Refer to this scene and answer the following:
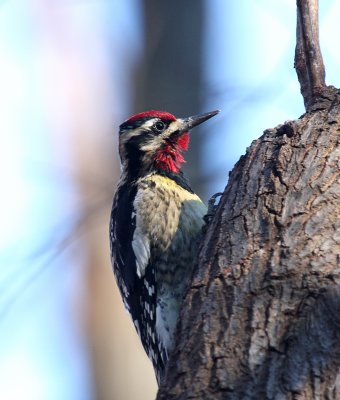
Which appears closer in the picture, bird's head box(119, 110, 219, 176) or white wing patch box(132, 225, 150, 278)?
white wing patch box(132, 225, 150, 278)

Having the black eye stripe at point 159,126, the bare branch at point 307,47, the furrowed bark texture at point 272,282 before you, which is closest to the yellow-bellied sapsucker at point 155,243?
the black eye stripe at point 159,126

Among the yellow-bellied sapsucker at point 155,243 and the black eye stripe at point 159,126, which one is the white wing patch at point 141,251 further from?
the black eye stripe at point 159,126

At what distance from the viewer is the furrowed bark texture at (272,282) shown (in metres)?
2.46

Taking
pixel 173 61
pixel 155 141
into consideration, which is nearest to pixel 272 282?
pixel 155 141

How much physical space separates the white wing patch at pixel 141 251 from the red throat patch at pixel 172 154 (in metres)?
0.54

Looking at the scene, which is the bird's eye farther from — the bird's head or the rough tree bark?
the rough tree bark

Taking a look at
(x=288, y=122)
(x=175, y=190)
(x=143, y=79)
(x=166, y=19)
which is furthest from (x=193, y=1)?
(x=288, y=122)

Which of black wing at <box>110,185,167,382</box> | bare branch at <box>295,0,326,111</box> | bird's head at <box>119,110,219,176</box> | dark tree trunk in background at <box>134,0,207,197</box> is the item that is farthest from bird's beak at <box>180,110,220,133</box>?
bare branch at <box>295,0,326,111</box>

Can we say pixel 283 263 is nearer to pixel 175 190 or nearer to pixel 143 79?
pixel 175 190

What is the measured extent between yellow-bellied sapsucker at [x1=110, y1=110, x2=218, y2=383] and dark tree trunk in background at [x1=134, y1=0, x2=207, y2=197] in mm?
1409

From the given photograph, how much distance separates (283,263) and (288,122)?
0.69 meters

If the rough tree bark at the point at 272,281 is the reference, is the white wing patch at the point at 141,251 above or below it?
above

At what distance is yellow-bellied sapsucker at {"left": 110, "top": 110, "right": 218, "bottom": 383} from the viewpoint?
4.36 meters

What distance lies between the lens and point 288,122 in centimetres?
320
